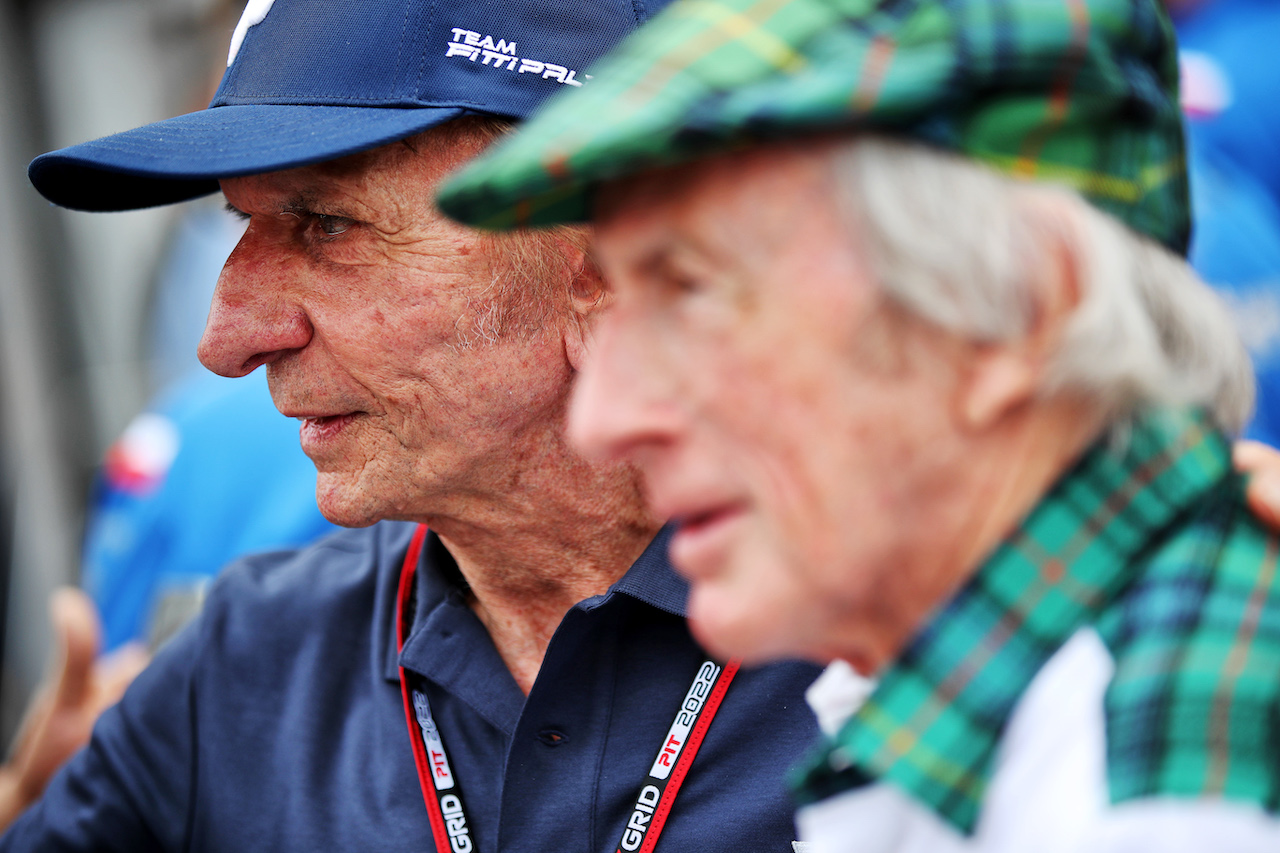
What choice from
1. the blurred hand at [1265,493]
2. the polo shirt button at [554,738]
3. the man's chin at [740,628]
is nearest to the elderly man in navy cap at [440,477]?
the polo shirt button at [554,738]

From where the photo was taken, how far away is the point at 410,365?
169 centimetres

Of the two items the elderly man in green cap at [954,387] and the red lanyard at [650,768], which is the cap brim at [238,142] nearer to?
the elderly man in green cap at [954,387]

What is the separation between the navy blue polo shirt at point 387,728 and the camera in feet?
5.30

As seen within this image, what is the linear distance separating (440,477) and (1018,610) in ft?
3.31

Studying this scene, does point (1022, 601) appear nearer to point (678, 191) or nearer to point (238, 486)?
point (678, 191)

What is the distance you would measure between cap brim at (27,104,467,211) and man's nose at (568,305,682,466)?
0.65 metres

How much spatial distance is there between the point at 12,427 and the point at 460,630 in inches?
173

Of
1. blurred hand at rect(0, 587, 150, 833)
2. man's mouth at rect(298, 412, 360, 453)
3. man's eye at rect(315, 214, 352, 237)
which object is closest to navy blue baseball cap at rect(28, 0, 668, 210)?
man's eye at rect(315, 214, 352, 237)

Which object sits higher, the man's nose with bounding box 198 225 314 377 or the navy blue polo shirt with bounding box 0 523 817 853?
the man's nose with bounding box 198 225 314 377

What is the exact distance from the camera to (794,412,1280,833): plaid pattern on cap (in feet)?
2.89

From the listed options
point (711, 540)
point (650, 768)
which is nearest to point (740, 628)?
point (711, 540)

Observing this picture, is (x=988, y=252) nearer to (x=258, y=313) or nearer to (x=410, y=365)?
(x=410, y=365)

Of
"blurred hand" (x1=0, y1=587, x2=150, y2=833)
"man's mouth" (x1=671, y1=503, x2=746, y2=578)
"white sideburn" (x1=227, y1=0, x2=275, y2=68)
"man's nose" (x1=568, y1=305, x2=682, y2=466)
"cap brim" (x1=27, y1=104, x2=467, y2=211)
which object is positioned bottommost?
"blurred hand" (x1=0, y1=587, x2=150, y2=833)

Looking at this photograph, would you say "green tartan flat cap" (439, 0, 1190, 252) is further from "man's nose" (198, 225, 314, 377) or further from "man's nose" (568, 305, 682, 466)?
"man's nose" (198, 225, 314, 377)
